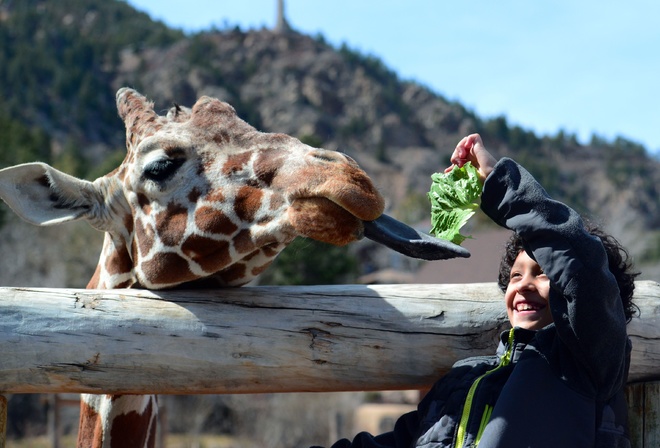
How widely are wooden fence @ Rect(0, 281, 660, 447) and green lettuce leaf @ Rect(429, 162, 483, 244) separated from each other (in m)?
0.34

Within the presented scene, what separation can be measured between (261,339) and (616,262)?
3.92ft

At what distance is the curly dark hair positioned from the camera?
8.54 ft

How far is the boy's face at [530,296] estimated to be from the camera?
8.59 feet

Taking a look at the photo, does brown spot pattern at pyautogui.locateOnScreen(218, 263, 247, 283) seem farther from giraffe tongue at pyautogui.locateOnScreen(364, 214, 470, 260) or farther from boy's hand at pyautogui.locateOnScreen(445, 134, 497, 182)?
boy's hand at pyautogui.locateOnScreen(445, 134, 497, 182)

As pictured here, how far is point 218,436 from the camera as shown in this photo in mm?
20766

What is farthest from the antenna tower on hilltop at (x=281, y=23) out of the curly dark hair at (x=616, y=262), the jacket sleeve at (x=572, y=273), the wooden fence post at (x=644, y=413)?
the jacket sleeve at (x=572, y=273)

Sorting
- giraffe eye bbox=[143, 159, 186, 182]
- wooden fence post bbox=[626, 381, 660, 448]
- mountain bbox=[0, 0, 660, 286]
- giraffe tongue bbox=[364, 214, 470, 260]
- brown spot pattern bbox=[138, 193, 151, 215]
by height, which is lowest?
wooden fence post bbox=[626, 381, 660, 448]

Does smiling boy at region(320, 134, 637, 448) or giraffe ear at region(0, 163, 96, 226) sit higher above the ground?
giraffe ear at region(0, 163, 96, 226)

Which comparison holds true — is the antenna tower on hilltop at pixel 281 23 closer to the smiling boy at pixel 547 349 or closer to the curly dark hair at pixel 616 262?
the curly dark hair at pixel 616 262

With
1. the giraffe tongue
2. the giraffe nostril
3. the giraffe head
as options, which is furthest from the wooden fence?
the giraffe nostril

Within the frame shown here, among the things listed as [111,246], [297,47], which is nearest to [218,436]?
[111,246]

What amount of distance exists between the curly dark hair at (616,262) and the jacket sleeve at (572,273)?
209 mm

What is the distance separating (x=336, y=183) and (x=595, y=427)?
3.54ft

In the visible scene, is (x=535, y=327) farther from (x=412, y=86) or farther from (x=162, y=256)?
(x=412, y=86)
